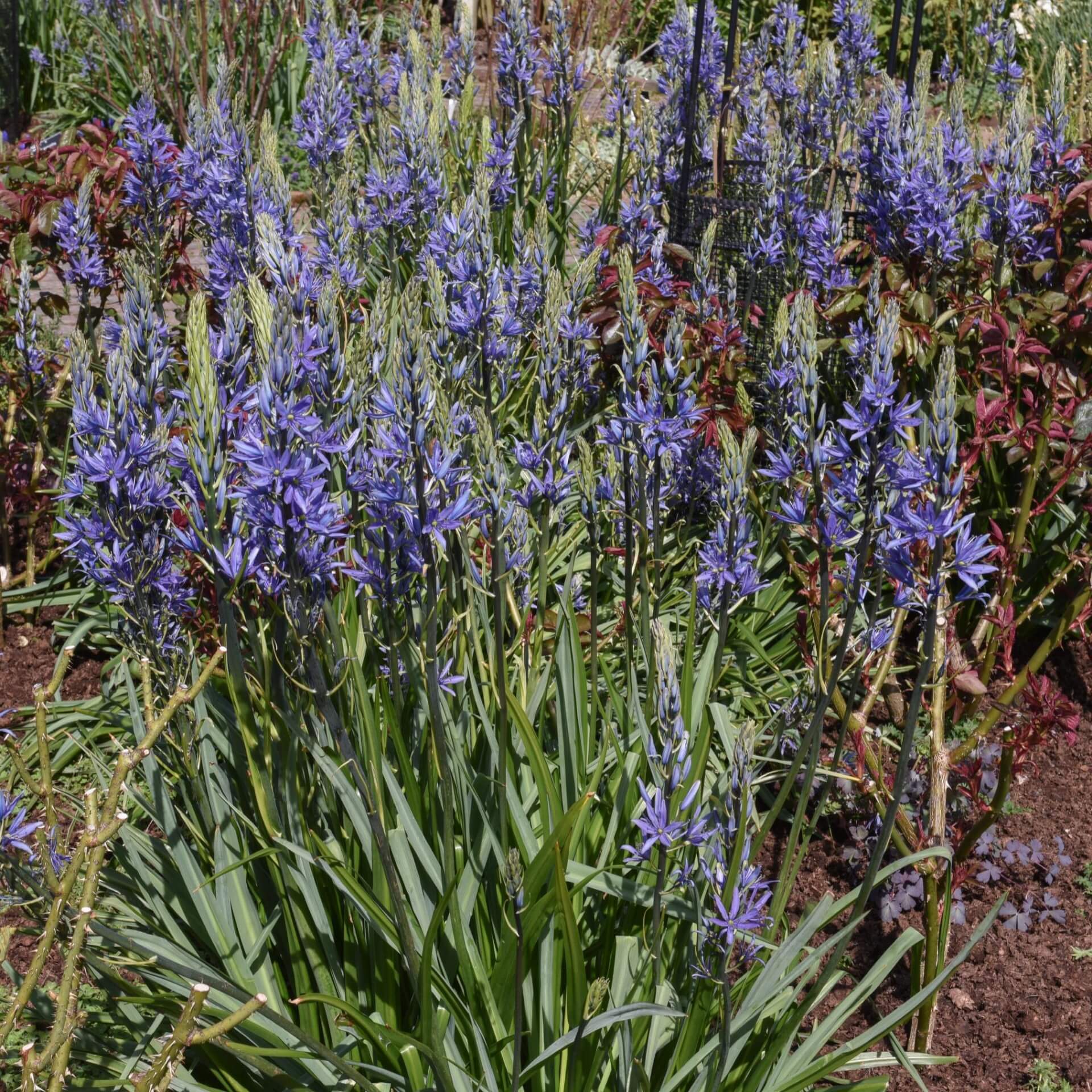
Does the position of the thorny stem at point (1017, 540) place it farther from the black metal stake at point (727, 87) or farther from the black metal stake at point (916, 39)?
the black metal stake at point (727, 87)

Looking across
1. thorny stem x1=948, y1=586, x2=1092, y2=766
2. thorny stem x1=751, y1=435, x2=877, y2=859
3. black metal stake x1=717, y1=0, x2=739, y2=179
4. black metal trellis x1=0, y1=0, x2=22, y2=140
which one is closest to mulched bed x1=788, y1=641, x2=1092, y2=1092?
thorny stem x1=948, y1=586, x2=1092, y2=766

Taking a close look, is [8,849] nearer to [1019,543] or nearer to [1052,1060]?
Result: [1052,1060]

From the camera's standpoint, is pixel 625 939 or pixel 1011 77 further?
pixel 1011 77

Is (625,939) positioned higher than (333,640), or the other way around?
(333,640)

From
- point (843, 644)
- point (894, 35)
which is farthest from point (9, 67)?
point (843, 644)

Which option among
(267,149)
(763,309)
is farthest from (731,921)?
(763,309)

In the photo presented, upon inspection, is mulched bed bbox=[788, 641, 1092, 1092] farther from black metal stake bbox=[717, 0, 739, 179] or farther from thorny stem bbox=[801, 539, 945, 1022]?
black metal stake bbox=[717, 0, 739, 179]

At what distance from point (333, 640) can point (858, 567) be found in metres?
1.05

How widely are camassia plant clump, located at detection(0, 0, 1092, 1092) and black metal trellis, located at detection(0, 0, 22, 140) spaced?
589cm

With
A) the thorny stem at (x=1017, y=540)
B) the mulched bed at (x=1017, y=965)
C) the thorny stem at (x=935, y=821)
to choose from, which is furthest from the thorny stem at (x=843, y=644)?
the thorny stem at (x=1017, y=540)

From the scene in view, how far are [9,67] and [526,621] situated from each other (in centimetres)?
852

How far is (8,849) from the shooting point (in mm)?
1962

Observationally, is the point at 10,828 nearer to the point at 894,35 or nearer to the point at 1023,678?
the point at 1023,678

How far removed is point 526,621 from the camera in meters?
2.95
